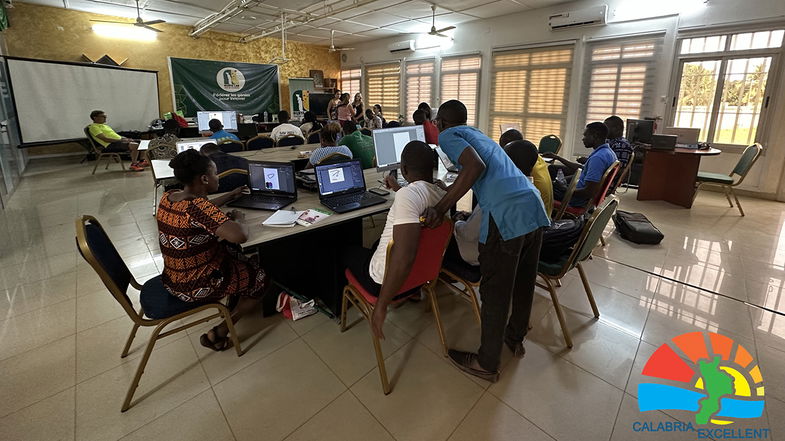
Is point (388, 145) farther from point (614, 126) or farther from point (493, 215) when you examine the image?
point (614, 126)

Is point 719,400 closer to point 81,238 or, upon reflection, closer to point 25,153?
point 81,238

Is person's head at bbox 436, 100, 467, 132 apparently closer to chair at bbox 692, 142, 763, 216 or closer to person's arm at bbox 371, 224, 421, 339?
person's arm at bbox 371, 224, 421, 339

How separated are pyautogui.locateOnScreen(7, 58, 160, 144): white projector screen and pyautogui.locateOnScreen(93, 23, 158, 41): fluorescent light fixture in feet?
2.30

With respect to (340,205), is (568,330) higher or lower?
lower

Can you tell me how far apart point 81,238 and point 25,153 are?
7628 millimetres

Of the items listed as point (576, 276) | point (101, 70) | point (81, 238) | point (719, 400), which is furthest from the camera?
point (101, 70)

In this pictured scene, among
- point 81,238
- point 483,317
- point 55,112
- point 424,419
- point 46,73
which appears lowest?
A: point 424,419

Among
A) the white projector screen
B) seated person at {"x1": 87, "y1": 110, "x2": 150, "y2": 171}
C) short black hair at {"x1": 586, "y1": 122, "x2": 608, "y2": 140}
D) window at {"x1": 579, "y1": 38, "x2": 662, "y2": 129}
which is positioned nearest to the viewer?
short black hair at {"x1": 586, "y1": 122, "x2": 608, "y2": 140}

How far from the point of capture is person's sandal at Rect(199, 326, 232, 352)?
1.97 meters

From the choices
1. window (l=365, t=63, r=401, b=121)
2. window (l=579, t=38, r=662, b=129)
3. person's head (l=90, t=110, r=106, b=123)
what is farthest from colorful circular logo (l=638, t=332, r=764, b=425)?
person's head (l=90, t=110, r=106, b=123)

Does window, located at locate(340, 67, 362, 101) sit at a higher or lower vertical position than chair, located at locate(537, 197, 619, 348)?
higher

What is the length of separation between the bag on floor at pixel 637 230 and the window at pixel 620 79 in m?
2.83

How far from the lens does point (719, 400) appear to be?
1670 millimetres

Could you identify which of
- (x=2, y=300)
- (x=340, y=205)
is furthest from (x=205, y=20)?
(x=340, y=205)
